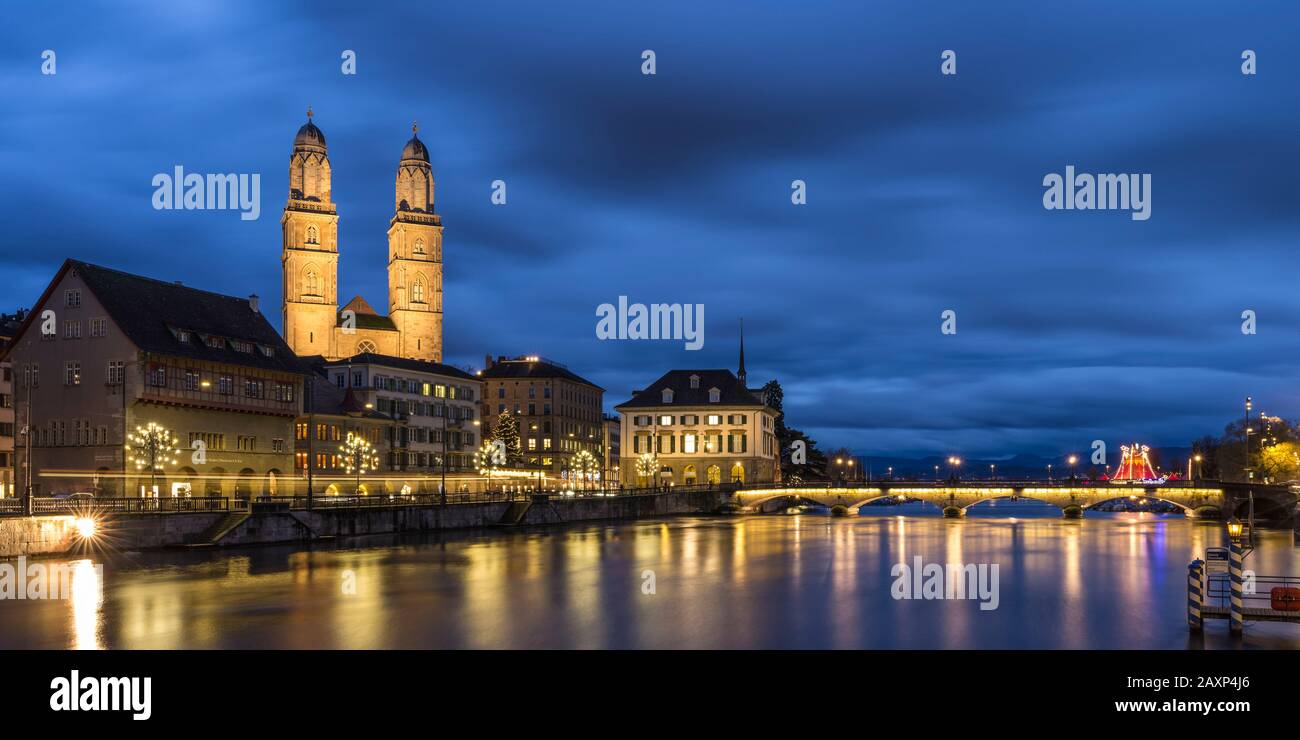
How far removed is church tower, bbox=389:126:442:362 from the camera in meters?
170

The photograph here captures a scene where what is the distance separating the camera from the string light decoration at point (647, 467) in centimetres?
13150

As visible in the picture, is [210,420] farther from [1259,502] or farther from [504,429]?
[1259,502]

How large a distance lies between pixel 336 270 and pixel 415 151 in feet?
81.1

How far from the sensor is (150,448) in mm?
68062

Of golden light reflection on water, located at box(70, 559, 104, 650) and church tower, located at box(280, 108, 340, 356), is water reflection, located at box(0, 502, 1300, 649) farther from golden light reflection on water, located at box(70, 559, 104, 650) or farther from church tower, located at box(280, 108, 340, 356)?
church tower, located at box(280, 108, 340, 356)

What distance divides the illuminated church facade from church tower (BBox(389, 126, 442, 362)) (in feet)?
0.48

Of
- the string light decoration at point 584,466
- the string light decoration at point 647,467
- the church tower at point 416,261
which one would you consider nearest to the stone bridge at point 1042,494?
the string light decoration at point 647,467

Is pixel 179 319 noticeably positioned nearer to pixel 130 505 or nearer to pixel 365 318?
pixel 130 505

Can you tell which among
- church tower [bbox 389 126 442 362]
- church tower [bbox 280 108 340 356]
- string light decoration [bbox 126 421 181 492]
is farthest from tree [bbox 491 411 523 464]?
string light decoration [bbox 126 421 181 492]

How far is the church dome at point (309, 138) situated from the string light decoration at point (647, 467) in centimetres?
7164

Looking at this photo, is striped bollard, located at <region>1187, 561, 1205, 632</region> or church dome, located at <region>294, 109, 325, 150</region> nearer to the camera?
striped bollard, located at <region>1187, 561, 1205, 632</region>
